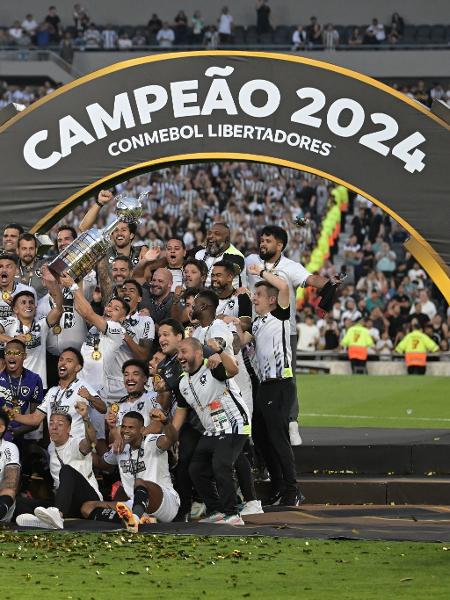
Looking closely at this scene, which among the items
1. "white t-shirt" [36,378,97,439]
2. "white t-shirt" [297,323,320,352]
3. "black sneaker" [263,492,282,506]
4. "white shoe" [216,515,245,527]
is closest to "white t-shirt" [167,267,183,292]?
"white t-shirt" [36,378,97,439]

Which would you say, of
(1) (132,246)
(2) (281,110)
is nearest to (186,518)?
(1) (132,246)

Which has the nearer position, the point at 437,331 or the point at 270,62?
the point at 270,62

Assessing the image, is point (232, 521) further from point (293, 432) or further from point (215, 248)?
point (215, 248)

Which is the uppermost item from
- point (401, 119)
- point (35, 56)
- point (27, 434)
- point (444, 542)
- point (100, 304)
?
point (35, 56)

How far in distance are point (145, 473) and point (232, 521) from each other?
784mm

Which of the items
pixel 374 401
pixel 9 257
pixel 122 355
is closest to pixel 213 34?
pixel 374 401

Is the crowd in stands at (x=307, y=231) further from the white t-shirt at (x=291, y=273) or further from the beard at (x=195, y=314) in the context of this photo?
the beard at (x=195, y=314)

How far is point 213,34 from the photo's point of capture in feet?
143

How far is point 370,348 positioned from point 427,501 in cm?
1389

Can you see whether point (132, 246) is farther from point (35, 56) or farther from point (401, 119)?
point (35, 56)

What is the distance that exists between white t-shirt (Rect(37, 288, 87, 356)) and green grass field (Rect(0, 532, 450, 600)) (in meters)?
2.41

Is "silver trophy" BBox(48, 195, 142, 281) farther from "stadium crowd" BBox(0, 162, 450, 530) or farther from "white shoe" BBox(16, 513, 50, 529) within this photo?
"white shoe" BBox(16, 513, 50, 529)

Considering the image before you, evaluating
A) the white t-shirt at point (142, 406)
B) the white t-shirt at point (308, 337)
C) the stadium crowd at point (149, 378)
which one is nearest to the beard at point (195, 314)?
the stadium crowd at point (149, 378)

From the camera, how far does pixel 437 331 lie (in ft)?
82.4
